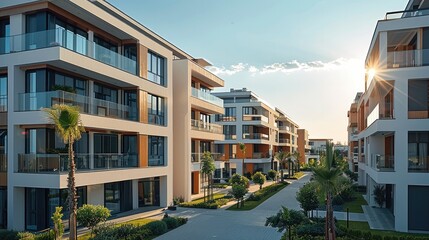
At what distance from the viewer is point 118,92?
79.5 feet

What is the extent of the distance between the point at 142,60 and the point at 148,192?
946 cm

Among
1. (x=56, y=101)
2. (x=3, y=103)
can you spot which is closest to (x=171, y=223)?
(x=56, y=101)

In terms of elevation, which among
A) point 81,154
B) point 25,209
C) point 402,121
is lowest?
point 25,209

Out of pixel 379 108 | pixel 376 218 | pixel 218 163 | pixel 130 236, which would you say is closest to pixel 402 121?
pixel 379 108

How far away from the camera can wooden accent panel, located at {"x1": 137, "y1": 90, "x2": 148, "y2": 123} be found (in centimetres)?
2392

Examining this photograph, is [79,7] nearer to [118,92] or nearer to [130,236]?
[118,92]

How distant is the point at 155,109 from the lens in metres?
26.4

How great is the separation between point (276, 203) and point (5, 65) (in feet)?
70.6

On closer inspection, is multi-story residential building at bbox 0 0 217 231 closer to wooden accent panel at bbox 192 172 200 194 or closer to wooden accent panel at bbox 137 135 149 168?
wooden accent panel at bbox 137 135 149 168

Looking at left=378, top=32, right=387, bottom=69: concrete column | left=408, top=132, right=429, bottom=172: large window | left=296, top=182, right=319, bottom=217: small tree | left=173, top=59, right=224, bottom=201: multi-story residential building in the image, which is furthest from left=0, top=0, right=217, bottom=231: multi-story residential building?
left=408, top=132, right=429, bottom=172: large window

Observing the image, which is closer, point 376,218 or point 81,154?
point 81,154

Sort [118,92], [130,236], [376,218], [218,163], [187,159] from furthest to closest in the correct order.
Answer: [218,163], [187,159], [118,92], [376,218], [130,236]

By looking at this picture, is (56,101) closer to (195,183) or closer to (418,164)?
(418,164)

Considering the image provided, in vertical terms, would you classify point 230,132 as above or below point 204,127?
below
